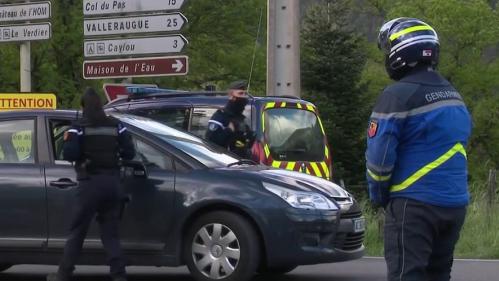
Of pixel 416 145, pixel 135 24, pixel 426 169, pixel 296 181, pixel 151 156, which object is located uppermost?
pixel 135 24

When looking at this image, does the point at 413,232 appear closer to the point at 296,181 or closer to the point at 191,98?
the point at 296,181

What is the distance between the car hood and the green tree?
2367 centimetres

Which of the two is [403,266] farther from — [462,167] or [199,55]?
[199,55]

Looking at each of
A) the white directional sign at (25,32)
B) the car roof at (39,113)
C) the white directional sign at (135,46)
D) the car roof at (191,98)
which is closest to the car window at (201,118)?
the car roof at (191,98)

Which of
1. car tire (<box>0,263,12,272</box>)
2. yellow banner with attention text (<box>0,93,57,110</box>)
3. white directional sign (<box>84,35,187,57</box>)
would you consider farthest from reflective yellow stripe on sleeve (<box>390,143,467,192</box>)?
yellow banner with attention text (<box>0,93,57,110</box>)

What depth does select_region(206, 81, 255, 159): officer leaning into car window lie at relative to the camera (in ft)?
35.9

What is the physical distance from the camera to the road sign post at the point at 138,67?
51.0 ft

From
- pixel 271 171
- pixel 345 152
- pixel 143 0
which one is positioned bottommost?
pixel 345 152

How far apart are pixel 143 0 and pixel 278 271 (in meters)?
8.19

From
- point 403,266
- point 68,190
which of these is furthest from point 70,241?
point 403,266

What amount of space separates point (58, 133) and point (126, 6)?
8227 millimetres

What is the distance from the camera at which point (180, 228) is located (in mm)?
8109

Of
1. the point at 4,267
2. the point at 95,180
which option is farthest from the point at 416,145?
the point at 4,267

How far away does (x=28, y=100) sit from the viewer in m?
17.1
